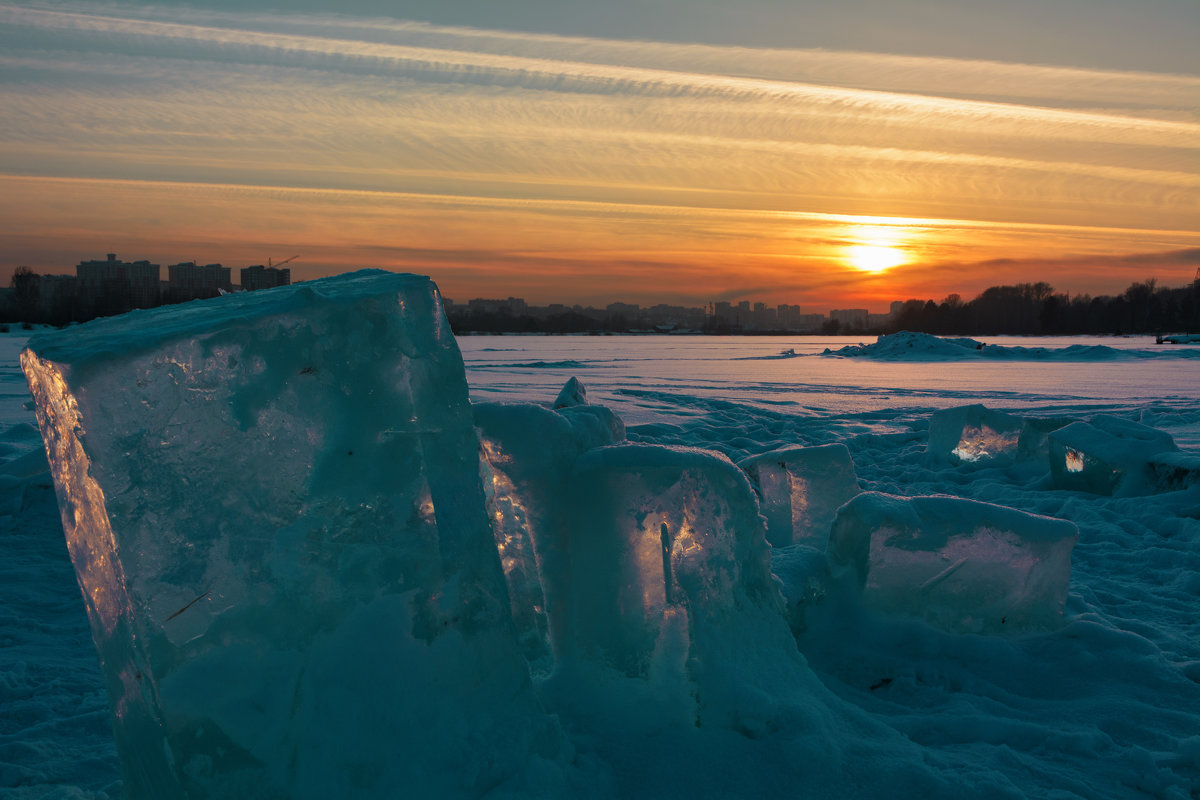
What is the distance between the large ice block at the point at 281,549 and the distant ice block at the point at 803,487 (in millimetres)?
2128

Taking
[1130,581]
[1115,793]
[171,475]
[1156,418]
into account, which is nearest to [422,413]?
[171,475]

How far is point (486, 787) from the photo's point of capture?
57.8 inches

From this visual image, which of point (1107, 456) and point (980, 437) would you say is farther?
point (980, 437)

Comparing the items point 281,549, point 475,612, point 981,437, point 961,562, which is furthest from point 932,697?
point 981,437

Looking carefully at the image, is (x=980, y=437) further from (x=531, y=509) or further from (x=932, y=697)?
(x=531, y=509)

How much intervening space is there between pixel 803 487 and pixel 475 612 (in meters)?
2.29

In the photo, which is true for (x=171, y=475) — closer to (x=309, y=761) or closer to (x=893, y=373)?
(x=309, y=761)

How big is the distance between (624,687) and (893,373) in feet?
52.5

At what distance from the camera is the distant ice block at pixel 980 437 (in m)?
5.86

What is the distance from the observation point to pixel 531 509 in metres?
2.03

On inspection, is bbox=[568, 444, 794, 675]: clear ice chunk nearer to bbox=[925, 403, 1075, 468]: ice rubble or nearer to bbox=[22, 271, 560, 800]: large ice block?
bbox=[22, 271, 560, 800]: large ice block

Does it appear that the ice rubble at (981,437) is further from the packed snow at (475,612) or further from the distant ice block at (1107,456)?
the packed snow at (475,612)

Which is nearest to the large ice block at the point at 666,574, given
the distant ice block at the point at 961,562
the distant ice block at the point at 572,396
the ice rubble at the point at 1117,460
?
the distant ice block at the point at 961,562

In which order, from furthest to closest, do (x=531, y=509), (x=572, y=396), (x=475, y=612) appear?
(x=572, y=396), (x=531, y=509), (x=475, y=612)
